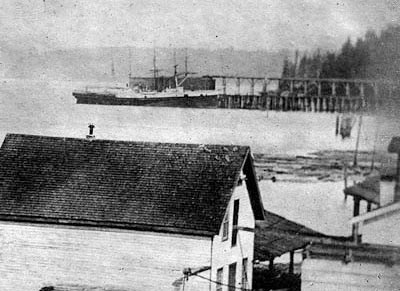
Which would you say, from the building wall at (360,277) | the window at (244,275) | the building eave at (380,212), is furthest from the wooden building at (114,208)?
the building eave at (380,212)

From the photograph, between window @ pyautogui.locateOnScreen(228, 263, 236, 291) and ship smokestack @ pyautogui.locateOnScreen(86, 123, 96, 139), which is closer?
ship smokestack @ pyautogui.locateOnScreen(86, 123, 96, 139)


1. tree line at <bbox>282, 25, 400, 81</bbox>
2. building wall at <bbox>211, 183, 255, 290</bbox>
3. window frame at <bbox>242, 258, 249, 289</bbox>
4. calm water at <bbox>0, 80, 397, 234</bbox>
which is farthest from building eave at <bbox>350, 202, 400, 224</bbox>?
window frame at <bbox>242, 258, 249, 289</bbox>

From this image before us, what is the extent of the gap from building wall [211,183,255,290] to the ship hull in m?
0.90

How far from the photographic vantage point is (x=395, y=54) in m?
5.09

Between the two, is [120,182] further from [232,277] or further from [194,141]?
[232,277]

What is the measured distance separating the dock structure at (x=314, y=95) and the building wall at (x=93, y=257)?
121 centimetres

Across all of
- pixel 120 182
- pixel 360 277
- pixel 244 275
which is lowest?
pixel 244 275

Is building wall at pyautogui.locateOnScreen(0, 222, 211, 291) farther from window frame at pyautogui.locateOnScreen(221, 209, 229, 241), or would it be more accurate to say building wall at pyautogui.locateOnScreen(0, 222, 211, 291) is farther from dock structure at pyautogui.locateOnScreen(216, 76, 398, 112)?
dock structure at pyautogui.locateOnScreen(216, 76, 398, 112)

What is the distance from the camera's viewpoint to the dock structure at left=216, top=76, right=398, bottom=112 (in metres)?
5.13

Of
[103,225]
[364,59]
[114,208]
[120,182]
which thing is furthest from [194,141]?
[364,59]

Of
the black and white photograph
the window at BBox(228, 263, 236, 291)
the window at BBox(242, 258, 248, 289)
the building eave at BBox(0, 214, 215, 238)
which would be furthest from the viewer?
the window at BBox(242, 258, 248, 289)

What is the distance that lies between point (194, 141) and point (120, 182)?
2.48 feet

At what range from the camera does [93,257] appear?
18.9ft

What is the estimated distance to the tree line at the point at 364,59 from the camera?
199 inches
